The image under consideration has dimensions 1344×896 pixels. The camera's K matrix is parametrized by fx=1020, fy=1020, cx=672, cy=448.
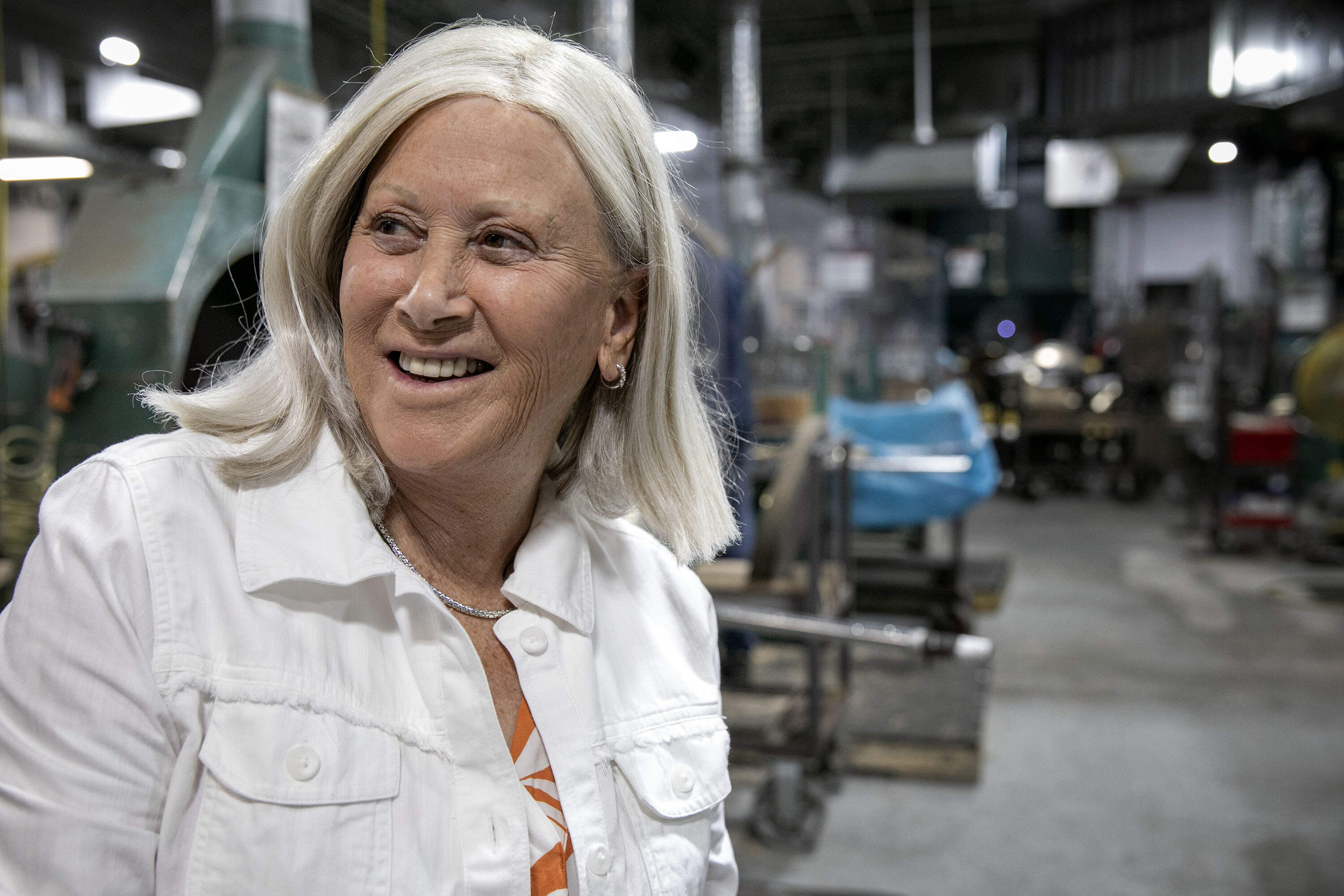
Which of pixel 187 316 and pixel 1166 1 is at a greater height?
pixel 1166 1

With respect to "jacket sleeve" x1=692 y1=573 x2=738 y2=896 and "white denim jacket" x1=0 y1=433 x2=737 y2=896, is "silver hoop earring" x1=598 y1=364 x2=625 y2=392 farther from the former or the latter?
"jacket sleeve" x1=692 y1=573 x2=738 y2=896

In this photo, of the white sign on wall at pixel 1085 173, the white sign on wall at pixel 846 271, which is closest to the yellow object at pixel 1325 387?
the white sign on wall at pixel 846 271

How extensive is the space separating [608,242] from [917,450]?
4773mm

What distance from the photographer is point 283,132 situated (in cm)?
213

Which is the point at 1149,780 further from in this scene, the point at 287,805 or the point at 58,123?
the point at 58,123

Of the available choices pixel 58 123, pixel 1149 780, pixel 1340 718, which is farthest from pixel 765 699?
pixel 58 123

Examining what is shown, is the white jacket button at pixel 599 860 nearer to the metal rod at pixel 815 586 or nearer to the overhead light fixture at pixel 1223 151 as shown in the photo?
the metal rod at pixel 815 586

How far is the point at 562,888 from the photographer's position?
3.16 feet

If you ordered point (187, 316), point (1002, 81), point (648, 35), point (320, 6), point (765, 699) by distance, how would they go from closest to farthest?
point (187, 316), point (320, 6), point (765, 699), point (648, 35), point (1002, 81)

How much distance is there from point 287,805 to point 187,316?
1386mm

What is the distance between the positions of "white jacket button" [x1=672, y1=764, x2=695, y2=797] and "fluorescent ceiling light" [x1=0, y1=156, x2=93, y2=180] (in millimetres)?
1932

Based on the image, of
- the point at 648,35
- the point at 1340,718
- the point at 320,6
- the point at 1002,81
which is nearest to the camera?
the point at 320,6

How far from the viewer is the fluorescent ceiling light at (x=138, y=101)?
9.12 feet

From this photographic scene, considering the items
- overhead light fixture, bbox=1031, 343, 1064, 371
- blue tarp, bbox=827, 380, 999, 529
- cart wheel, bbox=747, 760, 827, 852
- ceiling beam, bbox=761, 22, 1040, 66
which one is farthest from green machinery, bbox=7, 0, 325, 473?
overhead light fixture, bbox=1031, 343, 1064, 371
